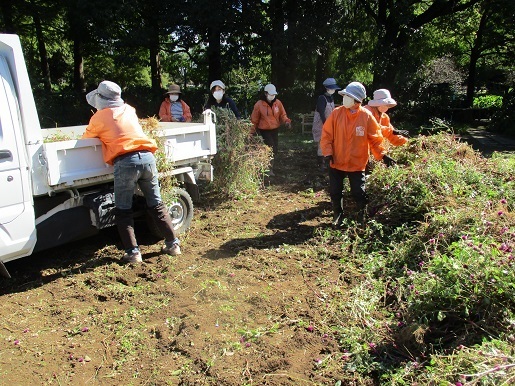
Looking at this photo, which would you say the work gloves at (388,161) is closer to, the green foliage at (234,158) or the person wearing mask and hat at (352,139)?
the person wearing mask and hat at (352,139)

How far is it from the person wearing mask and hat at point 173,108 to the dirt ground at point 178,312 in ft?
7.80

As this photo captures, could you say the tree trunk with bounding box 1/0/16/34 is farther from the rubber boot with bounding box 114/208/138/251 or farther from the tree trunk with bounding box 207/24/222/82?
the rubber boot with bounding box 114/208/138/251

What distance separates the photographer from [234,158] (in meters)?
7.09

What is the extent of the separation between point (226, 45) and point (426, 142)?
38.3ft

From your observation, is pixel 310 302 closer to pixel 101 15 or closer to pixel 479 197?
pixel 479 197

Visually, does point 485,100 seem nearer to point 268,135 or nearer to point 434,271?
point 268,135

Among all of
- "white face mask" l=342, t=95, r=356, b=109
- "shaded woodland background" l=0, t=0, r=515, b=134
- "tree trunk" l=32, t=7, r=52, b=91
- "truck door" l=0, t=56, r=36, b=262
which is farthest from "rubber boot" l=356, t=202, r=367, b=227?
"tree trunk" l=32, t=7, r=52, b=91

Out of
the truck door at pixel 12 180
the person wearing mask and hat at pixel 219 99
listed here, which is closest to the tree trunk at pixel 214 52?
the person wearing mask and hat at pixel 219 99

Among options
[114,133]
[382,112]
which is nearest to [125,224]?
[114,133]

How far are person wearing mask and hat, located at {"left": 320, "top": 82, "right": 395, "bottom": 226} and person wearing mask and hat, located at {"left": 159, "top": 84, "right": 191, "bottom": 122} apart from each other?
2.97m

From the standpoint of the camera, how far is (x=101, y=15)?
581 inches

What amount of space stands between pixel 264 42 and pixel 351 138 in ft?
38.2

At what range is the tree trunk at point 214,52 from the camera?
15.6m

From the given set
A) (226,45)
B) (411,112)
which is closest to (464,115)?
(411,112)
